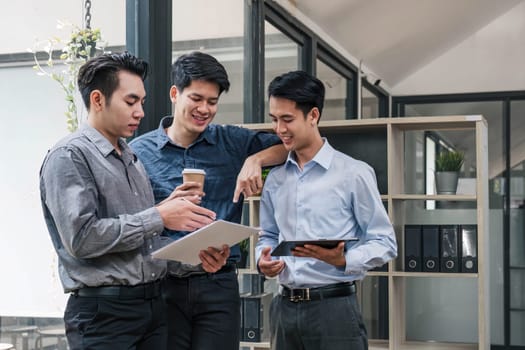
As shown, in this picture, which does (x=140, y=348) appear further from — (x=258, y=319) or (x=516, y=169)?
(x=516, y=169)

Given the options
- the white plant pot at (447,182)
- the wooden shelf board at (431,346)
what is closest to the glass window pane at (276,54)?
the white plant pot at (447,182)

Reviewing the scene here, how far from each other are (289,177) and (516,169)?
5.50m

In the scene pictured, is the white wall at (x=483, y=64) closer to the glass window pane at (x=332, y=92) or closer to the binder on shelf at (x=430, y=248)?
the glass window pane at (x=332, y=92)

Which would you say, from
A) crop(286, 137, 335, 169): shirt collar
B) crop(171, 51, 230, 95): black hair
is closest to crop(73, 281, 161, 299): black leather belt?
crop(171, 51, 230, 95): black hair

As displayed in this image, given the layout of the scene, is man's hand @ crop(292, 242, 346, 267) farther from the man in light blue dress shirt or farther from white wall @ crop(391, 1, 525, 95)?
white wall @ crop(391, 1, 525, 95)

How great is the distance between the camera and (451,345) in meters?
4.23

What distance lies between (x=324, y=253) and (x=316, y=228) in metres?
0.17

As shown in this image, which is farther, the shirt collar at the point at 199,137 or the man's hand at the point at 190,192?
the shirt collar at the point at 199,137

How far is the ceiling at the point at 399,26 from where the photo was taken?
578 centimetres

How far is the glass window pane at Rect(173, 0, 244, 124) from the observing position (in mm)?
3643

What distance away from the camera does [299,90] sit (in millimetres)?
2533

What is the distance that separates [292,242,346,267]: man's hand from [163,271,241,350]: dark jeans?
0.80 ft

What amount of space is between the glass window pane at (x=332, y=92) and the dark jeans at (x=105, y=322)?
4243mm

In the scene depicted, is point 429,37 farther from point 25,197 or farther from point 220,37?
point 25,197
